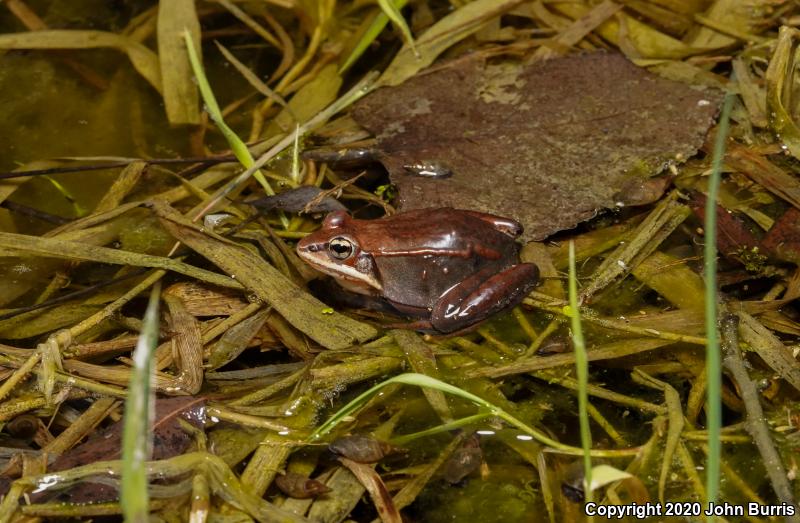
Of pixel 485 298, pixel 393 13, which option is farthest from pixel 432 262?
pixel 393 13

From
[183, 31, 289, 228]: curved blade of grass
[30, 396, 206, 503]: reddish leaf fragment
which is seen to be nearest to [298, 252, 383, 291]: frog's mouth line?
[183, 31, 289, 228]: curved blade of grass

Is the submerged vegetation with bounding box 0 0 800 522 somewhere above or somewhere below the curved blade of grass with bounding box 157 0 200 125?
below

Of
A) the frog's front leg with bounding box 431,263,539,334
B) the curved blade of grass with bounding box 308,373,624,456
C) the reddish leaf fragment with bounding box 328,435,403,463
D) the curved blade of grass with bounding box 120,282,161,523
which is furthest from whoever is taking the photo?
the frog's front leg with bounding box 431,263,539,334

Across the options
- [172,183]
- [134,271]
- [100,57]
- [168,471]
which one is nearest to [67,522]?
[168,471]

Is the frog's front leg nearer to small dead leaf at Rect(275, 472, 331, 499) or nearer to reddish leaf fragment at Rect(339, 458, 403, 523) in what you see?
reddish leaf fragment at Rect(339, 458, 403, 523)

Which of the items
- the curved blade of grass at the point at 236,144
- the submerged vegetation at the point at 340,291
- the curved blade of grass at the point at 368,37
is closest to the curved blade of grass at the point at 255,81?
the submerged vegetation at the point at 340,291

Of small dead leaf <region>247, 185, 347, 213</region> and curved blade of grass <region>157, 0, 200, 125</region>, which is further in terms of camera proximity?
curved blade of grass <region>157, 0, 200, 125</region>

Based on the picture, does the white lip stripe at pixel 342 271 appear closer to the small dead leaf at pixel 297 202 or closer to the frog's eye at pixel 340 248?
the frog's eye at pixel 340 248
